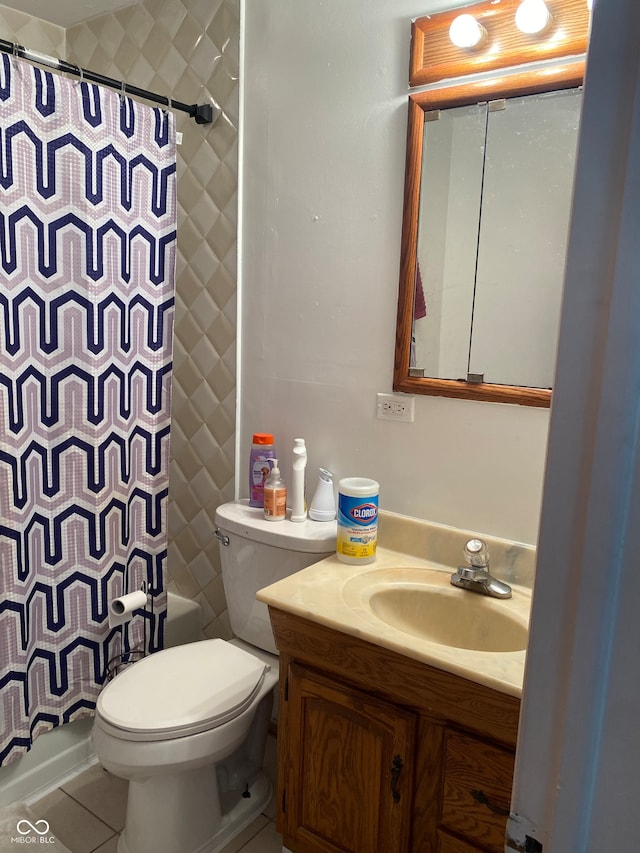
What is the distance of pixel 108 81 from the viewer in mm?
1730

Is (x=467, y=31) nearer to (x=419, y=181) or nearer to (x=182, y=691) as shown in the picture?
(x=419, y=181)

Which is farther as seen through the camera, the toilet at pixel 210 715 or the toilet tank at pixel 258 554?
the toilet tank at pixel 258 554

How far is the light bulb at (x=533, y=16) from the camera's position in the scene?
4.56 feet

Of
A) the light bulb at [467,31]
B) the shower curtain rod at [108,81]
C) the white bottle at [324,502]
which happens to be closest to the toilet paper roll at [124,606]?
the white bottle at [324,502]

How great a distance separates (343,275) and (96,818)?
5.59 feet

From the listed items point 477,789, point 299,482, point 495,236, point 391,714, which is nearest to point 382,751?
point 391,714

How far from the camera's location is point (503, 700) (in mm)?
1171

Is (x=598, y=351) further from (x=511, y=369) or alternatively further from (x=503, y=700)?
(x=511, y=369)

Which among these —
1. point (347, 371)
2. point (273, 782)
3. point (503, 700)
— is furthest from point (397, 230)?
point (273, 782)

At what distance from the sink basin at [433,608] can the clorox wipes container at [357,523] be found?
61 mm

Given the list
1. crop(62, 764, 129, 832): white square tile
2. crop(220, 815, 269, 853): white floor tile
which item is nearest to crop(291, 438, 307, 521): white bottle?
crop(220, 815, 269, 853): white floor tile

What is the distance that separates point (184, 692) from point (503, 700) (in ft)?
2.71

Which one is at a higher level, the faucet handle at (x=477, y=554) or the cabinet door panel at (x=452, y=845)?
the faucet handle at (x=477, y=554)

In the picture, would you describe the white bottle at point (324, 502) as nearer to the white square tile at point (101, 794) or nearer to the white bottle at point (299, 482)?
the white bottle at point (299, 482)
